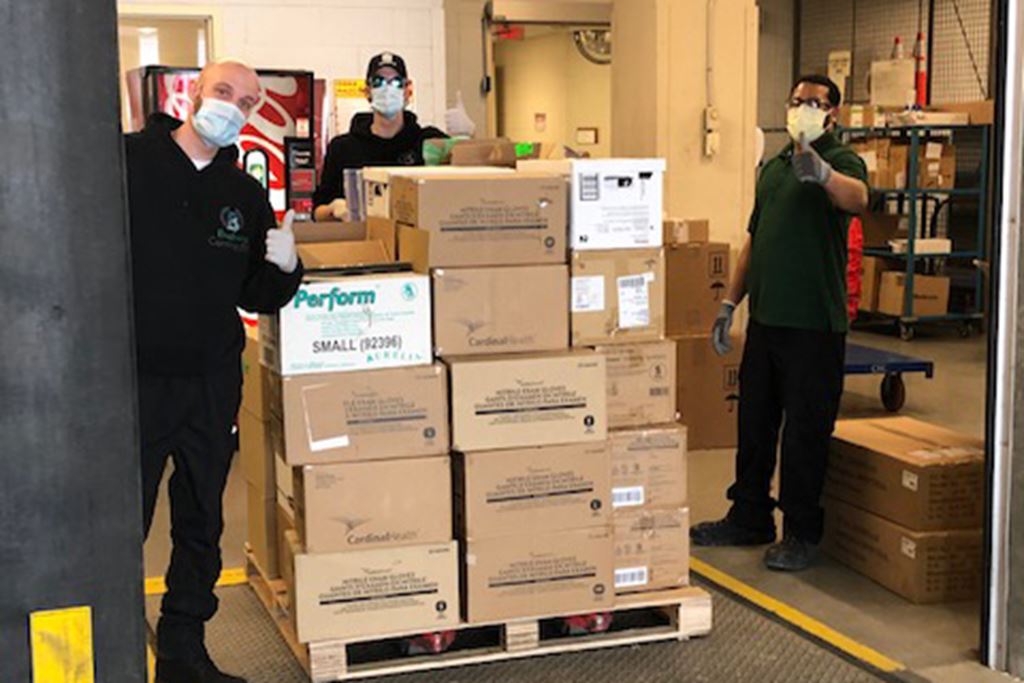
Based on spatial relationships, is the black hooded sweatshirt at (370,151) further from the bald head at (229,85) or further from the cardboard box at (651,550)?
the cardboard box at (651,550)

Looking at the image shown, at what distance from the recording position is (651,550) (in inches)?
159

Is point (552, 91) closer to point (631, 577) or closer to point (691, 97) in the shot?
point (691, 97)

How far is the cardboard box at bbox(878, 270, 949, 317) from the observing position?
10.3m

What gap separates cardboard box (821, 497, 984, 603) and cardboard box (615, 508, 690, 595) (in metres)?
0.86

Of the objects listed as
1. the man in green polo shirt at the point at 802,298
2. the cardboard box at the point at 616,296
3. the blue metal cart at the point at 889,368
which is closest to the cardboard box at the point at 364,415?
the cardboard box at the point at 616,296

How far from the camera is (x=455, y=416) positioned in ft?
12.3

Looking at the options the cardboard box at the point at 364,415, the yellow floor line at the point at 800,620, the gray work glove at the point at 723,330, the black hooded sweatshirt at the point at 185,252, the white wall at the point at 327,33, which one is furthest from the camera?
the white wall at the point at 327,33

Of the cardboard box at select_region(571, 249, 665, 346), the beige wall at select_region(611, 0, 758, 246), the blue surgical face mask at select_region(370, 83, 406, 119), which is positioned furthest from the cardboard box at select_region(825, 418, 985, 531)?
the beige wall at select_region(611, 0, 758, 246)

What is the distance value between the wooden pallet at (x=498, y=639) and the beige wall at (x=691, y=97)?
3.85 m

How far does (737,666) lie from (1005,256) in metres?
1.42

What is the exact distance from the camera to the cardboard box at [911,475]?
4.35m

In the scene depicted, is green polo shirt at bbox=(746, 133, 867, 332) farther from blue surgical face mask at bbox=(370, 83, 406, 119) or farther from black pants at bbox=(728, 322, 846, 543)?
blue surgical face mask at bbox=(370, 83, 406, 119)

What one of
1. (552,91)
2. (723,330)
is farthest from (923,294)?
(723,330)

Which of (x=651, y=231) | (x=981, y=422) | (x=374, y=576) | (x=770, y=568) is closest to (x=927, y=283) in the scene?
(x=981, y=422)
